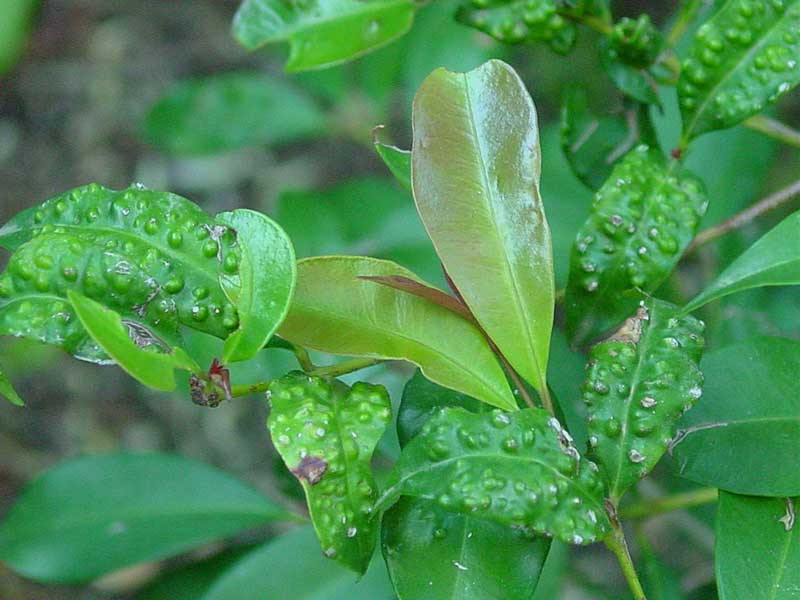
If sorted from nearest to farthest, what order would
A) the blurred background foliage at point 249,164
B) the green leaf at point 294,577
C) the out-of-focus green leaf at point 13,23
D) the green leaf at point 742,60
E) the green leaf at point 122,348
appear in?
the green leaf at point 122,348, the green leaf at point 742,60, the green leaf at point 294,577, the blurred background foliage at point 249,164, the out-of-focus green leaf at point 13,23

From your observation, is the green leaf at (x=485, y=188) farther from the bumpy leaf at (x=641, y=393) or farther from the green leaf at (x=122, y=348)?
the green leaf at (x=122, y=348)

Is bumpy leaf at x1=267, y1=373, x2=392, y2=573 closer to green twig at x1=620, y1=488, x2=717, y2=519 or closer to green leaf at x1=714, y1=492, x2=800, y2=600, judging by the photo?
green leaf at x1=714, y1=492, x2=800, y2=600

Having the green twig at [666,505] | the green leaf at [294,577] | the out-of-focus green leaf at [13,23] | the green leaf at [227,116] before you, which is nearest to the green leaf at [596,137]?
the green twig at [666,505]

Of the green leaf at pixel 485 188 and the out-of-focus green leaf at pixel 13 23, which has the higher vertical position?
the green leaf at pixel 485 188

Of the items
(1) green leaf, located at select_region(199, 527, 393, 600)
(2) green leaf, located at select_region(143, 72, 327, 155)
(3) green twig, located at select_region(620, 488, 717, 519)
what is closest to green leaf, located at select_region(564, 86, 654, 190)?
(3) green twig, located at select_region(620, 488, 717, 519)

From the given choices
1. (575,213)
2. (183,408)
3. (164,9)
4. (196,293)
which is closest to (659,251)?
(196,293)

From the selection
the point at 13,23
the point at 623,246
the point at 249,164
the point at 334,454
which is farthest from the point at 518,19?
the point at 249,164

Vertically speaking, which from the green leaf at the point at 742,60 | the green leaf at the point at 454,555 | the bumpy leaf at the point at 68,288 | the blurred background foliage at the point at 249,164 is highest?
the green leaf at the point at 742,60

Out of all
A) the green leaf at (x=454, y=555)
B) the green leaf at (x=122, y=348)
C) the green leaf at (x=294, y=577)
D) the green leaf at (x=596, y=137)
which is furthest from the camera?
the green leaf at (x=294, y=577)
